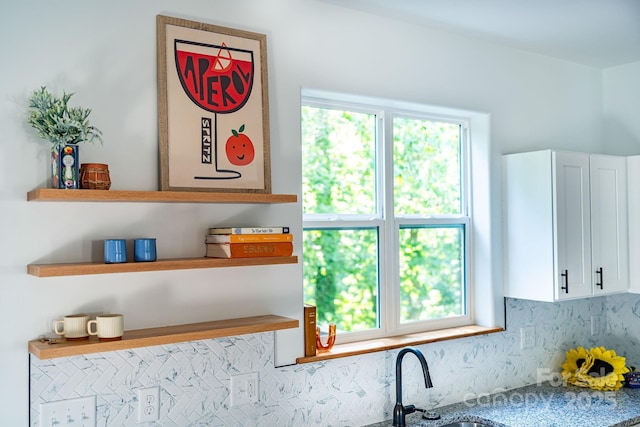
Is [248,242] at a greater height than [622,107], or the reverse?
[622,107]

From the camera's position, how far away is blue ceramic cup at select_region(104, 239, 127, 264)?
204 cm

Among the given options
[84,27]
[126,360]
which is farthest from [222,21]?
[126,360]

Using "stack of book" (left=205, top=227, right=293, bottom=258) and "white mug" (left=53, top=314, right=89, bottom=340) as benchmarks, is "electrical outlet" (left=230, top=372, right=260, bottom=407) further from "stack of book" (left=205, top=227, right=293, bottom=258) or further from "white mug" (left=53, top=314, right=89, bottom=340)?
"white mug" (left=53, top=314, right=89, bottom=340)

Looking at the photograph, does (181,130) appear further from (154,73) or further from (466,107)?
(466,107)

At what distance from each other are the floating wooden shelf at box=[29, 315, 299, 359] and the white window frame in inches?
23.1

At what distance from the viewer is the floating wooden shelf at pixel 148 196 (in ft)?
6.21

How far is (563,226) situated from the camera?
127 inches

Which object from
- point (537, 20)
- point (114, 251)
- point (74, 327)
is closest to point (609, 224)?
point (537, 20)

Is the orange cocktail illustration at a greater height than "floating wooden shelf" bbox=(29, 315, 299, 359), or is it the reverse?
the orange cocktail illustration

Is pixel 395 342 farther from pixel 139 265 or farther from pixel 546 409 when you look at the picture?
pixel 139 265

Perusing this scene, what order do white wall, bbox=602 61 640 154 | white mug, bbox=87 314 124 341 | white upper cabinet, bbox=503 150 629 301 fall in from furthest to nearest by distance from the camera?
1. white wall, bbox=602 61 640 154
2. white upper cabinet, bbox=503 150 629 301
3. white mug, bbox=87 314 124 341

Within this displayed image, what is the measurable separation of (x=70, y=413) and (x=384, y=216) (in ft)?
5.49

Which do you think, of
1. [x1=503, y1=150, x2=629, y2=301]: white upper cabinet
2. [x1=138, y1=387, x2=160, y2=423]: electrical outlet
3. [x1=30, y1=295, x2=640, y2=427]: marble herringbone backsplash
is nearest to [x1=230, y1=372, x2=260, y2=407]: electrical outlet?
[x1=30, y1=295, x2=640, y2=427]: marble herringbone backsplash

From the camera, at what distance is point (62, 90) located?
2.10 meters
